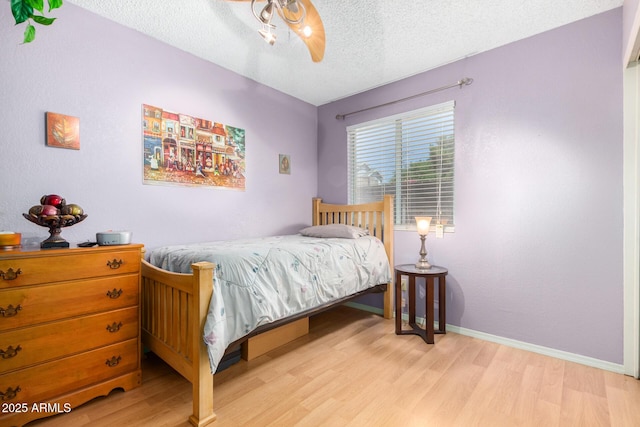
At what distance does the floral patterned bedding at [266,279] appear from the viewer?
1.62 metres

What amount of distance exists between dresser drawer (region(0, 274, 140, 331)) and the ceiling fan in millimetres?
1667

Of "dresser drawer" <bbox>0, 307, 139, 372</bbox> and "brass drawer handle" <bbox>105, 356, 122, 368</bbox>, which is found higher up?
"dresser drawer" <bbox>0, 307, 139, 372</bbox>

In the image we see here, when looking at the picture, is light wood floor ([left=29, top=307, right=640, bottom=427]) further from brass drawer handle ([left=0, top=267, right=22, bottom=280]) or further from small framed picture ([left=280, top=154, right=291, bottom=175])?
small framed picture ([left=280, top=154, right=291, bottom=175])

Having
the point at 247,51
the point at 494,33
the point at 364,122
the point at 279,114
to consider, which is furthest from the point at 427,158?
the point at 247,51

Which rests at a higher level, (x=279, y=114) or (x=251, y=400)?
(x=279, y=114)

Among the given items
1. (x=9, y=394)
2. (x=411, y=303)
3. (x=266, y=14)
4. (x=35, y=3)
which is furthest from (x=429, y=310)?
(x=35, y=3)

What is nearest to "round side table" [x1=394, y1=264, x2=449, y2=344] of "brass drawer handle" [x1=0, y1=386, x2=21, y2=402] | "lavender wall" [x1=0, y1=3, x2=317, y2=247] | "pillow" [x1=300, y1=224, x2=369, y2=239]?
"pillow" [x1=300, y1=224, x2=369, y2=239]

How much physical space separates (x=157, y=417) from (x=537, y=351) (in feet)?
8.69

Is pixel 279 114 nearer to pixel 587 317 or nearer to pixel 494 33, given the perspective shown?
pixel 494 33

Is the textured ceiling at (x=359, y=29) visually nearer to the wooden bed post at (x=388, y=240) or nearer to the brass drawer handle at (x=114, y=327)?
the wooden bed post at (x=388, y=240)

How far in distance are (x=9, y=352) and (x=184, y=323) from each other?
2.54 feet

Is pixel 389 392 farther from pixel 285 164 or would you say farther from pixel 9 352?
pixel 285 164

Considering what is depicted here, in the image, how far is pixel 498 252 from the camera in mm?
2529

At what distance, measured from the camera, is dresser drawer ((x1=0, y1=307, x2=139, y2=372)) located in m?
1.46
